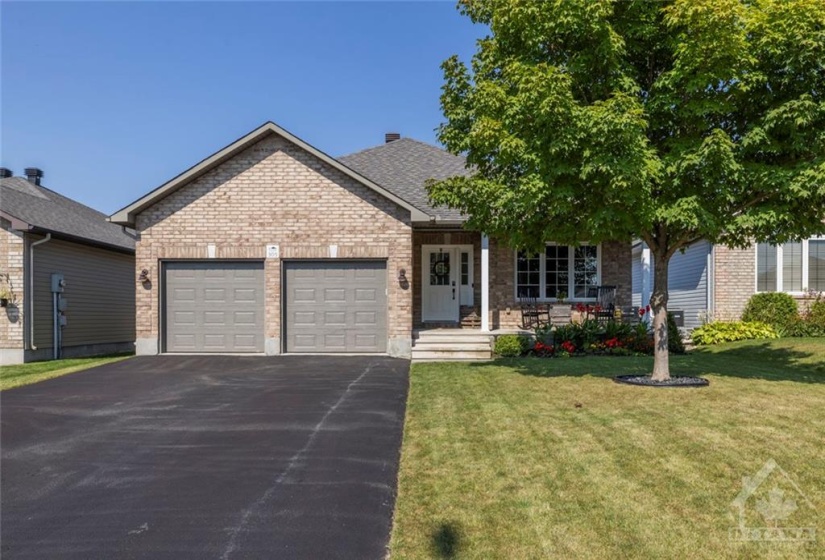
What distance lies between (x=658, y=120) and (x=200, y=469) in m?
8.16

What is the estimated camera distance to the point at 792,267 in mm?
17281

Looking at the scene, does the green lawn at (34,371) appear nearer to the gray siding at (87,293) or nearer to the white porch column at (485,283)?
the gray siding at (87,293)

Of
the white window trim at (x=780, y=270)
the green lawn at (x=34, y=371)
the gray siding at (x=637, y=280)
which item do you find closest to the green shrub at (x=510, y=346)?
the white window trim at (x=780, y=270)

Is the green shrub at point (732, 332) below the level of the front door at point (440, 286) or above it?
below

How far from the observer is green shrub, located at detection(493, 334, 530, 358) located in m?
14.0

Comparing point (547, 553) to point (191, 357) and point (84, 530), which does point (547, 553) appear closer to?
point (84, 530)

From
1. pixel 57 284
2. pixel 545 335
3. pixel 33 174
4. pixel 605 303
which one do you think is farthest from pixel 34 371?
pixel 605 303

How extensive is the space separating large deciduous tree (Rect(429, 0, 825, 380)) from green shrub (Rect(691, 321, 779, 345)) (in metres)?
7.13

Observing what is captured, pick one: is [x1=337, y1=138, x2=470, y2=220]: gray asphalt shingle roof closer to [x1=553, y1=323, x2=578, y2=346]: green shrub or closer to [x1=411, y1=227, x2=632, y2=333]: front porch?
[x1=411, y1=227, x2=632, y2=333]: front porch

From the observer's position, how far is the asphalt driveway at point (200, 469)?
4047 mm

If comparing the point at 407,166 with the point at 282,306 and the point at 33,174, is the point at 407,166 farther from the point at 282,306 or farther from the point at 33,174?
the point at 33,174

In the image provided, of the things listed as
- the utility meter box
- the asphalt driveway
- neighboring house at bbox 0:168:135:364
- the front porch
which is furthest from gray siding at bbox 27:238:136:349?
the front porch

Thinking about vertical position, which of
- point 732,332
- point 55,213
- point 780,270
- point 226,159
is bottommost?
point 732,332

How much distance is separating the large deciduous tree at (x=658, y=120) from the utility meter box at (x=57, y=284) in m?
12.2
